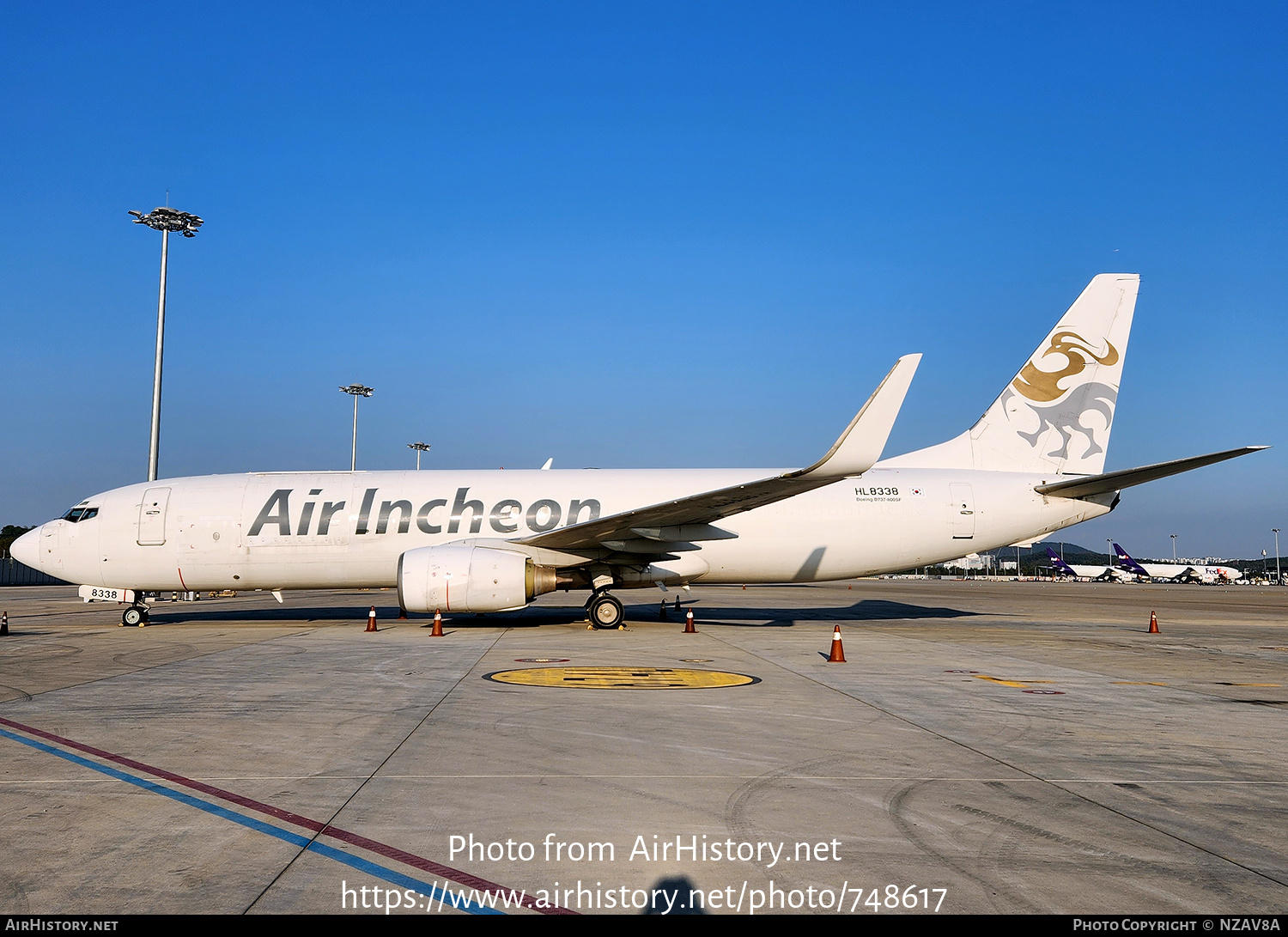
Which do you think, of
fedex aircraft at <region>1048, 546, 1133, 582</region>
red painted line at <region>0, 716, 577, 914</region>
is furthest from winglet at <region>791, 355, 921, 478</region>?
fedex aircraft at <region>1048, 546, 1133, 582</region>

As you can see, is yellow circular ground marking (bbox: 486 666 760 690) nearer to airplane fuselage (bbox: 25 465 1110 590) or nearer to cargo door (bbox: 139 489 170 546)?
airplane fuselage (bbox: 25 465 1110 590)

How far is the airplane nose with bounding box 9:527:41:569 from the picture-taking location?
20.0 m

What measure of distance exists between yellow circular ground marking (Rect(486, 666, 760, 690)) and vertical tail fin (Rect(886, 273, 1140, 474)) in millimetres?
13178

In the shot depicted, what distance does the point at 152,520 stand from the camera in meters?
19.9

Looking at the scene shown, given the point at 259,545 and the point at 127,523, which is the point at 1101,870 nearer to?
the point at 259,545

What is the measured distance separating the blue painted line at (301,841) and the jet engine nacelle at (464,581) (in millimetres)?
10237

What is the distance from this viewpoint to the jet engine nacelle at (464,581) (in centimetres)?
1686

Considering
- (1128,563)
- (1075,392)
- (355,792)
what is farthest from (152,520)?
(1128,563)

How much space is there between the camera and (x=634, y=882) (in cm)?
396

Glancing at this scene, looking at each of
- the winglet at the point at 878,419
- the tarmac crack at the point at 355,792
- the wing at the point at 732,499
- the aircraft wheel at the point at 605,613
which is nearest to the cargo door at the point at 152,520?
the wing at the point at 732,499

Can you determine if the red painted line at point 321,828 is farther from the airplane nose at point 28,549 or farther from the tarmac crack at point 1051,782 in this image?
the airplane nose at point 28,549

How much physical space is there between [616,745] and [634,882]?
3.05m

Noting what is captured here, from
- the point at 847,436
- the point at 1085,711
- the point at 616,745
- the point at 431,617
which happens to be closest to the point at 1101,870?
the point at 616,745

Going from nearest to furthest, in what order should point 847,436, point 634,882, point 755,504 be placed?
point 634,882 < point 847,436 < point 755,504
